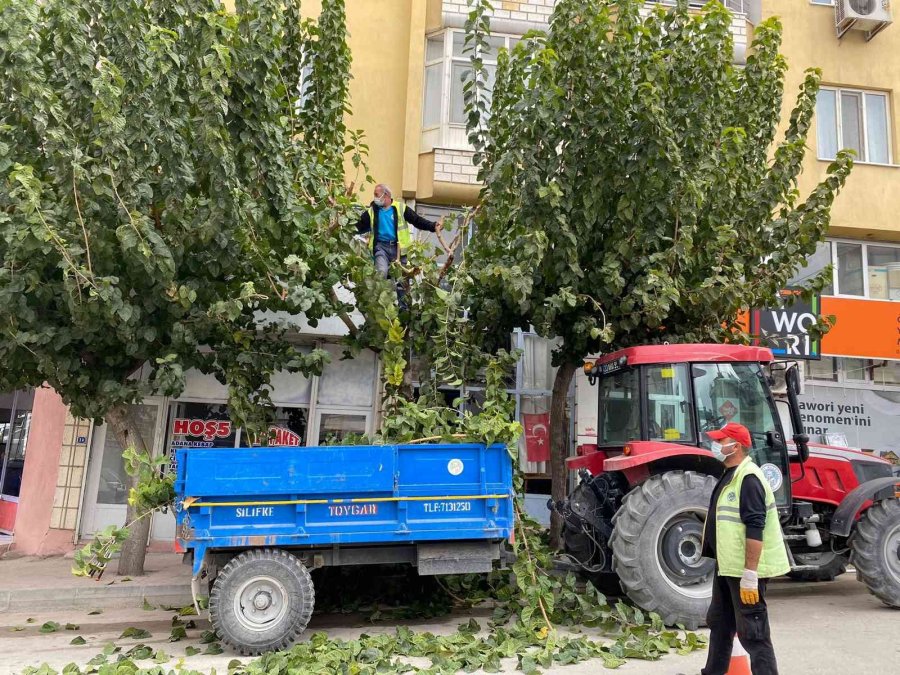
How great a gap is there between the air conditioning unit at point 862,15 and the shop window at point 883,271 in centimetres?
449

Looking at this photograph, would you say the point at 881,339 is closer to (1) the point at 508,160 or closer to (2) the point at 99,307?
(1) the point at 508,160

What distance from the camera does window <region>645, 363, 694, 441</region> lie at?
22.7 feet

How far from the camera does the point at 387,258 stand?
29.4 feet

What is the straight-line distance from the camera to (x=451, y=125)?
12.9 m

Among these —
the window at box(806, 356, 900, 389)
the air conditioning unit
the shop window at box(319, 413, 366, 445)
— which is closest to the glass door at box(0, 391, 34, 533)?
the shop window at box(319, 413, 366, 445)

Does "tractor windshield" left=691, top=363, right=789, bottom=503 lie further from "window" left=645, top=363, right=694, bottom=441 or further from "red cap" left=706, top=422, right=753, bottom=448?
"red cap" left=706, top=422, right=753, bottom=448

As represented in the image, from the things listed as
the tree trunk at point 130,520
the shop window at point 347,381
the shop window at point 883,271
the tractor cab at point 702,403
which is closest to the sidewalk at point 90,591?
the tree trunk at point 130,520

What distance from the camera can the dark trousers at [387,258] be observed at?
881 centimetres

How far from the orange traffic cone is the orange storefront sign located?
10.3m

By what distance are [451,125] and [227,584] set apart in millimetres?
9377

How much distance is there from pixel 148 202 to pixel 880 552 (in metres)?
8.12

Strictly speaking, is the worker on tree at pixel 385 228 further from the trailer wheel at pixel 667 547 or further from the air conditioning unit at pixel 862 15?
the air conditioning unit at pixel 862 15

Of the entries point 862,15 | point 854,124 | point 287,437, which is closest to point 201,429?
point 287,437

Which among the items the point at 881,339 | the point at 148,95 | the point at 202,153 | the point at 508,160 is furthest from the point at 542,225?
the point at 881,339
